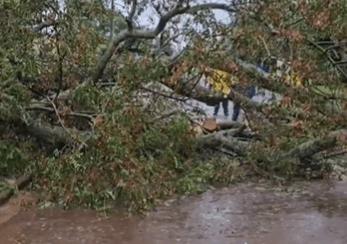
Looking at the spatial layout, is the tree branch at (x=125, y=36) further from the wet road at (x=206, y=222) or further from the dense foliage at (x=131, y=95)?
the wet road at (x=206, y=222)

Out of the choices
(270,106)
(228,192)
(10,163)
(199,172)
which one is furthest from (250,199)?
(10,163)

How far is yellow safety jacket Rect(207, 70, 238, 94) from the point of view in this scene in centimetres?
629

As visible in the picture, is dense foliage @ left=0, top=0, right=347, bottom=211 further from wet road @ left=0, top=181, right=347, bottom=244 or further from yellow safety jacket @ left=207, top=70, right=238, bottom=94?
wet road @ left=0, top=181, right=347, bottom=244

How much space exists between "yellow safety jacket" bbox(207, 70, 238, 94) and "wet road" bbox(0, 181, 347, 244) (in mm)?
1257

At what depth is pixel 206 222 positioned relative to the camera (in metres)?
5.08

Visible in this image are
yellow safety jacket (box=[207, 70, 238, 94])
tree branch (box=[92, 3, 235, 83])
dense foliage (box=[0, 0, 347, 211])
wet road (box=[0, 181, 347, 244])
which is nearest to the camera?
wet road (box=[0, 181, 347, 244])

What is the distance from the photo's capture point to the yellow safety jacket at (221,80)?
6.29 m

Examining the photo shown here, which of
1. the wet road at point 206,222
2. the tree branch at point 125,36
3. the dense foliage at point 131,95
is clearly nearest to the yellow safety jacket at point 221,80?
the dense foliage at point 131,95

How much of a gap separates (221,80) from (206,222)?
1.97 m

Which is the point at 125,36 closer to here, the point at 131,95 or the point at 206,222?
the point at 131,95

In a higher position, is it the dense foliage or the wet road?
the dense foliage

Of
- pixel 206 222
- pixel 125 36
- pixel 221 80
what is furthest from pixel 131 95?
pixel 206 222

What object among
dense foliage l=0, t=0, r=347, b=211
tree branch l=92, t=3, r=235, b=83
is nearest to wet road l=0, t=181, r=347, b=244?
dense foliage l=0, t=0, r=347, b=211

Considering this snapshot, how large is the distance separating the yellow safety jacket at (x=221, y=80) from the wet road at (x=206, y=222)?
1.26 metres
